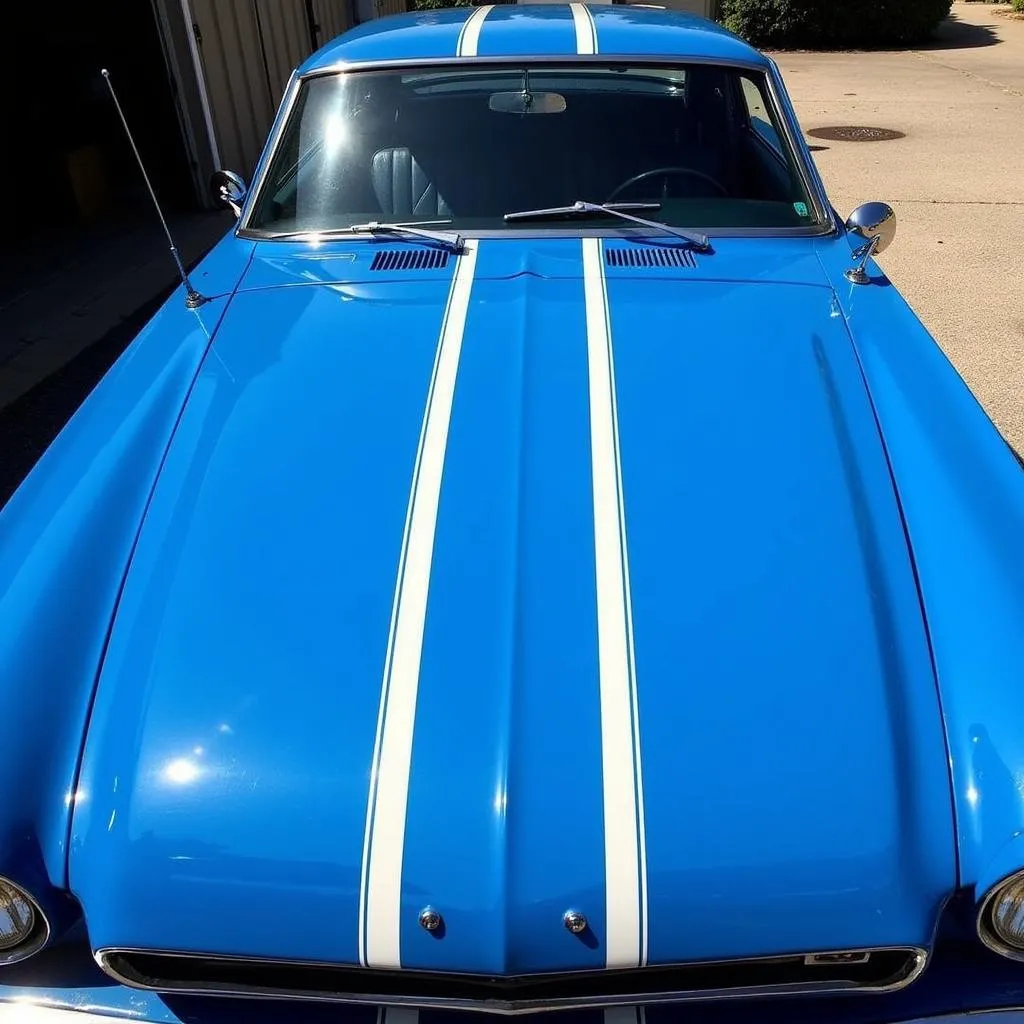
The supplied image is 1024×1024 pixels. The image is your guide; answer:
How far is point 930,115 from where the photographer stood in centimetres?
1020

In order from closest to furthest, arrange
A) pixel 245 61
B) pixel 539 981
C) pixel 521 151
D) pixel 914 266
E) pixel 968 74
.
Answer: pixel 539 981, pixel 521 151, pixel 914 266, pixel 245 61, pixel 968 74

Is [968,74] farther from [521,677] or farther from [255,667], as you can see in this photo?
[255,667]

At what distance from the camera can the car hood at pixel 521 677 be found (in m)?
1.28

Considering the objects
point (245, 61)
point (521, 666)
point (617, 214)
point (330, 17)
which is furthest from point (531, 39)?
point (330, 17)

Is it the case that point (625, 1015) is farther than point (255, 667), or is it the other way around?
point (255, 667)

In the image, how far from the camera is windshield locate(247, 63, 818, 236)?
104 inches

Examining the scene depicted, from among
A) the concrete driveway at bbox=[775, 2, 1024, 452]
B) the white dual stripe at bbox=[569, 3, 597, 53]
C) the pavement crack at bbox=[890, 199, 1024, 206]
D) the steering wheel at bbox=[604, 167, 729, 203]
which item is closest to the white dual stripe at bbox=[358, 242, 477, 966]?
the steering wheel at bbox=[604, 167, 729, 203]

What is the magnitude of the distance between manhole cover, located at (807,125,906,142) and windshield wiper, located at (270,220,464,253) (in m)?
7.81

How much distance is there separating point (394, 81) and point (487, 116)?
30cm

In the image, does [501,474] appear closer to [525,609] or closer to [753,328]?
[525,609]

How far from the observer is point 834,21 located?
16406 mm

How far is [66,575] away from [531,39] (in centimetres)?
210

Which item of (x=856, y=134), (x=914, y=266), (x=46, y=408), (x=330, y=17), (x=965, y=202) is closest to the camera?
(x=46, y=408)

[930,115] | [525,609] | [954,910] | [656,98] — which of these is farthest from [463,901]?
[930,115]
